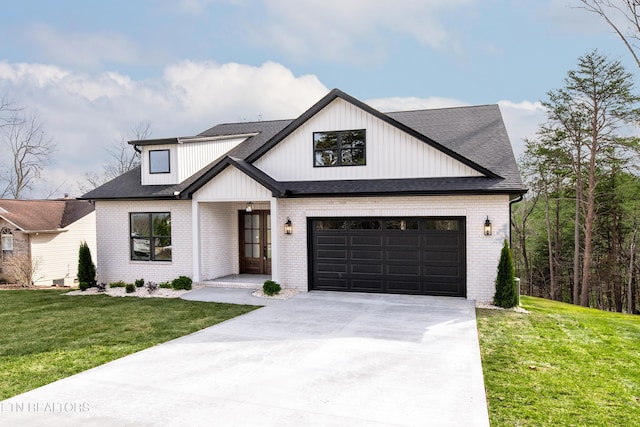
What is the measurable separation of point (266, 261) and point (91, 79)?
2484cm

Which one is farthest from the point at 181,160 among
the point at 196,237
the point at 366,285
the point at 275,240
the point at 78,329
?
the point at 366,285

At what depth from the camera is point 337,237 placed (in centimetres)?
1343

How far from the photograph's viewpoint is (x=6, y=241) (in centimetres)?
2133

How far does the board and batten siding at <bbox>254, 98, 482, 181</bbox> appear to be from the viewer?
12.7 m

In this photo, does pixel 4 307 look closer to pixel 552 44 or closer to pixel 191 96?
pixel 191 96

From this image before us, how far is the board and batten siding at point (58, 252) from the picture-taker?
70.1ft

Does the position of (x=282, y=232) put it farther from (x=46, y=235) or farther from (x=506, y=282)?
(x=46, y=235)

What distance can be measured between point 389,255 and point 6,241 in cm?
1968

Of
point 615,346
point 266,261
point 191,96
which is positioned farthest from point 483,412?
point 191,96

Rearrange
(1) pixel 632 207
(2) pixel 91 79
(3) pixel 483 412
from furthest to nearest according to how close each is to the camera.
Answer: (2) pixel 91 79 < (1) pixel 632 207 < (3) pixel 483 412

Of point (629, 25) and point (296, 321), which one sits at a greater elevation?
point (629, 25)

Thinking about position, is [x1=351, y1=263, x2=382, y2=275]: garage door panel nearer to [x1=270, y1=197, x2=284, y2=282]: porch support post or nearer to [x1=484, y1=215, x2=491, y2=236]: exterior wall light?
[x1=270, y1=197, x2=284, y2=282]: porch support post

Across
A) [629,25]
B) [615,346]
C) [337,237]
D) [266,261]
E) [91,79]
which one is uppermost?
[91,79]

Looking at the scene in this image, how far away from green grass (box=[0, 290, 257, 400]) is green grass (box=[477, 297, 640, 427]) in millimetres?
6067
